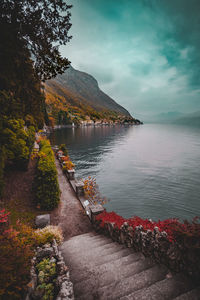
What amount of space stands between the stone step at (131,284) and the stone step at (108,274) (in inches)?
6.9

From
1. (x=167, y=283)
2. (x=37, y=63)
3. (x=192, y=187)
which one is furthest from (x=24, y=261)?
(x=192, y=187)

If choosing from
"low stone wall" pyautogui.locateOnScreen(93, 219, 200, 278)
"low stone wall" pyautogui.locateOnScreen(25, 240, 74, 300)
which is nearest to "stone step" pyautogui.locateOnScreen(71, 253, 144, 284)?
"low stone wall" pyautogui.locateOnScreen(93, 219, 200, 278)

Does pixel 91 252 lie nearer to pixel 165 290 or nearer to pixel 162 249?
pixel 162 249

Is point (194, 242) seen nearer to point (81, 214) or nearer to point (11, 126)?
point (81, 214)

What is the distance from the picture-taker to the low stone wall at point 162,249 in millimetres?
2648

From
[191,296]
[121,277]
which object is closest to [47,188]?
[121,277]

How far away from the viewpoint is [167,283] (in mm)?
2682

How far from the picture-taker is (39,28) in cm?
540

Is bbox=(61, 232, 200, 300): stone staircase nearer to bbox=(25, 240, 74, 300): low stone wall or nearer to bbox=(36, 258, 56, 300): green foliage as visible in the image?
bbox=(25, 240, 74, 300): low stone wall

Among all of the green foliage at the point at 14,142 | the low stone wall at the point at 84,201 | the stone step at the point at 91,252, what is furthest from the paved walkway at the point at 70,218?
the green foliage at the point at 14,142

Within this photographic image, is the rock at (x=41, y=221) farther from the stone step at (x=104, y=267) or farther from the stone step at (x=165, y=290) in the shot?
the stone step at (x=165, y=290)

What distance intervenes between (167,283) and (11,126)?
10939 millimetres

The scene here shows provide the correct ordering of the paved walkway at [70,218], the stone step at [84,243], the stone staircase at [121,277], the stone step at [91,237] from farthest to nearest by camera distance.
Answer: the paved walkway at [70,218], the stone step at [91,237], the stone step at [84,243], the stone staircase at [121,277]

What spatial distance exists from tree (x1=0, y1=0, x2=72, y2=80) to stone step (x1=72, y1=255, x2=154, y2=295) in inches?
299
